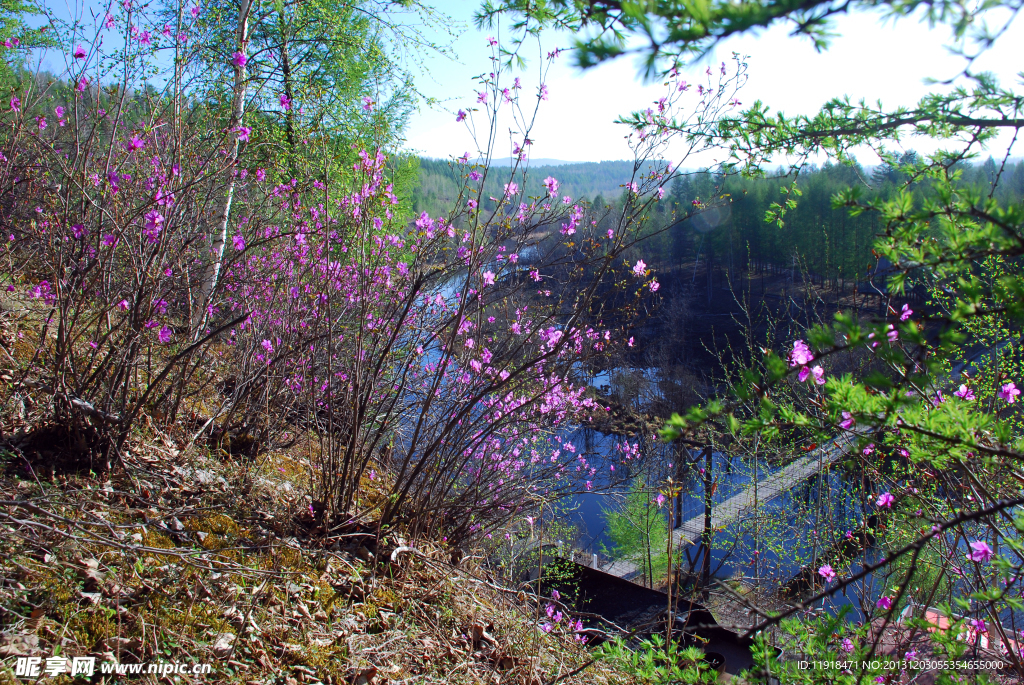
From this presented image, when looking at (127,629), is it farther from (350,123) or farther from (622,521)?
(622,521)

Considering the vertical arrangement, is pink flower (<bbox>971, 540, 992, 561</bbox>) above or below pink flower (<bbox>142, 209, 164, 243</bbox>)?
below

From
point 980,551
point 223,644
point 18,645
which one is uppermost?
point 980,551

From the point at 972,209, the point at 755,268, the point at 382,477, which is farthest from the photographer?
the point at 755,268

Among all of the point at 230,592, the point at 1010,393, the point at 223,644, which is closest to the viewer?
the point at 223,644

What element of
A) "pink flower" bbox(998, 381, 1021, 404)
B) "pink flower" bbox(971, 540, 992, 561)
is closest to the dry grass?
"pink flower" bbox(971, 540, 992, 561)

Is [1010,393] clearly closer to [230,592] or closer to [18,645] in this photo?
[230,592]

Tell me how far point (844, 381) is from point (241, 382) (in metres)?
3.61

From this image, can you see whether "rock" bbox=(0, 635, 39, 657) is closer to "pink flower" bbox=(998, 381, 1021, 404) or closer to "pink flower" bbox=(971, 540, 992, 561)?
"pink flower" bbox=(971, 540, 992, 561)

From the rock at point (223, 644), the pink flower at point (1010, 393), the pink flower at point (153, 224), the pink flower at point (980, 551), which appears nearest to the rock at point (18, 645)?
the rock at point (223, 644)

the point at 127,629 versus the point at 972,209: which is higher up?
the point at 972,209

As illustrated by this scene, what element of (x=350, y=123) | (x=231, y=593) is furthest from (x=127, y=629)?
(x=350, y=123)

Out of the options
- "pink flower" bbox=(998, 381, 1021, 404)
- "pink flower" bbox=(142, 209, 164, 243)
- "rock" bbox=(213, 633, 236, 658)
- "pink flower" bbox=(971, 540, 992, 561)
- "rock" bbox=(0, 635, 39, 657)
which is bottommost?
"rock" bbox=(213, 633, 236, 658)

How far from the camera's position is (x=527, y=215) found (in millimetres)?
3168

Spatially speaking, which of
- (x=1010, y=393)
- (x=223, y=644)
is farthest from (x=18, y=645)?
(x=1010, y=393)
